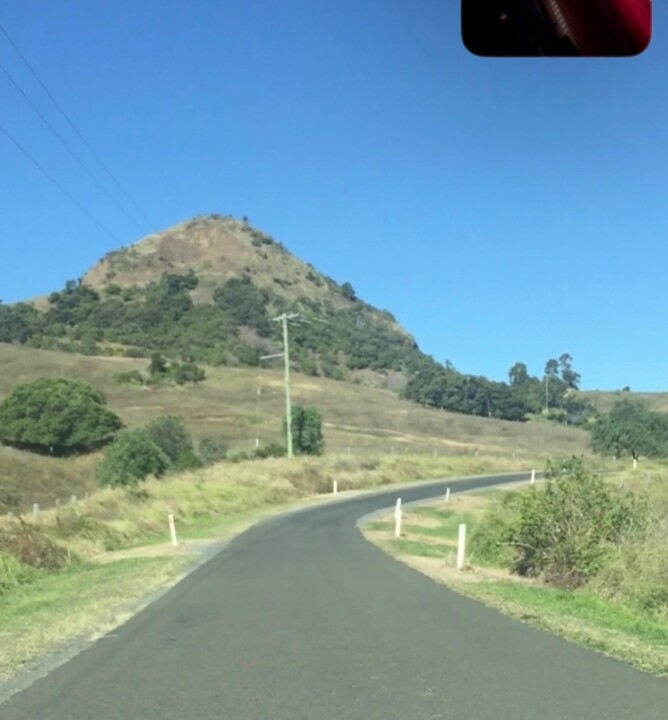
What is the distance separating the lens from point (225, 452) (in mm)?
77688

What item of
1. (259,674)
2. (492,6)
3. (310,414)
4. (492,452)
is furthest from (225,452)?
(492,6)

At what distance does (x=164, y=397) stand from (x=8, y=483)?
4588 cm

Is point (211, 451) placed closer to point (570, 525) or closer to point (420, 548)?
point (420, 548)

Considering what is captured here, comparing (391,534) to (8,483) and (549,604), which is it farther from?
(8,483)

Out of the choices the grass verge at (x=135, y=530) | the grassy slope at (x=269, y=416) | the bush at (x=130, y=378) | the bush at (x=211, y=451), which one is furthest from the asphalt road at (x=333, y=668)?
the bush at (x=130, y=378)

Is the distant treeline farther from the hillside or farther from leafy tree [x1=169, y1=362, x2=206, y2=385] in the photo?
leafy tree [x1=169, y1=362, x2=206, y2=385]

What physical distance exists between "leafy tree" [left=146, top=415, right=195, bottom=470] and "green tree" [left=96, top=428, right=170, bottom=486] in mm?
7498

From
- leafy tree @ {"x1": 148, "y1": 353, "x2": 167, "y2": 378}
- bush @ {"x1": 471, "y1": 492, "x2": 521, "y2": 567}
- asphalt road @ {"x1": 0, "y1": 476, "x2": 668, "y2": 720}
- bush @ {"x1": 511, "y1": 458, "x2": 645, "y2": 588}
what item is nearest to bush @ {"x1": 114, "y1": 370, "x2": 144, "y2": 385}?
leafy tree @ {"x1": 148, "y1": 353, "x2": 167, "y2": 378}

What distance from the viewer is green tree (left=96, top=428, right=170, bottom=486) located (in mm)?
57906

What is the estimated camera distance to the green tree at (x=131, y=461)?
57.9 m

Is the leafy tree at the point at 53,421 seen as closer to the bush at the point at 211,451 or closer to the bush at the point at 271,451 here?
the bush at the point at 211,451

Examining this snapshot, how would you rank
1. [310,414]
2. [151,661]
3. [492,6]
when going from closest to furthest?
[492,6] < [151,661] < [310,414]

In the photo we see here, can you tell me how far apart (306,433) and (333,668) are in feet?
233

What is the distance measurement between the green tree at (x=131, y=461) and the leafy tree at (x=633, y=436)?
→ 157ft
